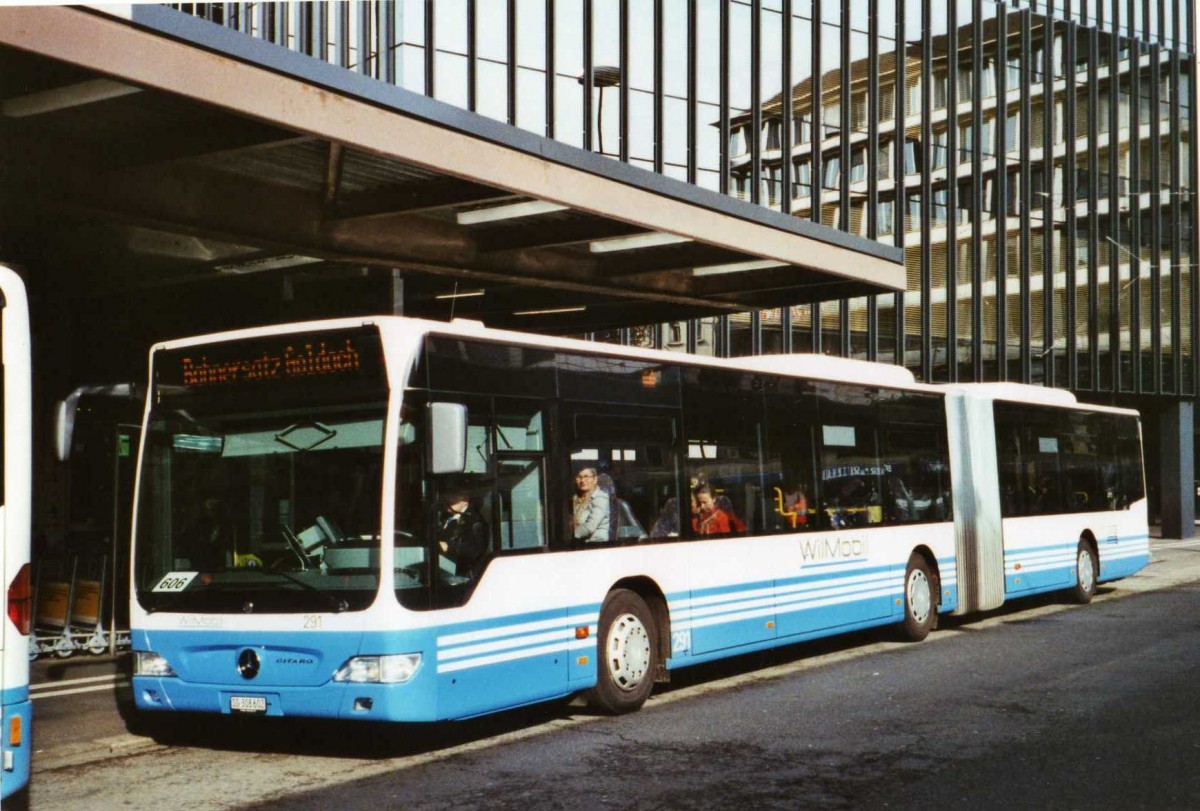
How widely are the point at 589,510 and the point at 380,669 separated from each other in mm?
2320

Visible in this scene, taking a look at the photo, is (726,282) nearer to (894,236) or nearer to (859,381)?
(859,381)

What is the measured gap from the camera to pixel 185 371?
915 centimetres

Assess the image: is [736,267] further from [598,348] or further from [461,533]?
[461,533]

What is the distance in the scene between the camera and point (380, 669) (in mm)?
8195

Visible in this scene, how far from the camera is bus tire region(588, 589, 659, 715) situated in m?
10.0

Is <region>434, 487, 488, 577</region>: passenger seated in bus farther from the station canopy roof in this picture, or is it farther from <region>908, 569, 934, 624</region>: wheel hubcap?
<region>908, 569, 934, 624</region>: wheel hubcap

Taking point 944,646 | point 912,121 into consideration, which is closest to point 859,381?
point 944,646

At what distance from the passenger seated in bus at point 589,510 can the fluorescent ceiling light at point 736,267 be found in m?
6.44

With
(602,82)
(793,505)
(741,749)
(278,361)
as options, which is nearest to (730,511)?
(793,505)

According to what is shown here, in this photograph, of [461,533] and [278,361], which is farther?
[278,361]

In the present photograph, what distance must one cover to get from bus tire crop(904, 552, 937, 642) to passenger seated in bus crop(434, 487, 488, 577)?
700cm

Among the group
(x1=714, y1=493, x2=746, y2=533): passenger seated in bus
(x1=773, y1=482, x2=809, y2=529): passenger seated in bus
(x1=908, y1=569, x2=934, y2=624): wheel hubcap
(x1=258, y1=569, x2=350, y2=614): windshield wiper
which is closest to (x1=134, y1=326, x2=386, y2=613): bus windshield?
(x1=258, y1=569, x2=350, y2=614): windshield wiper

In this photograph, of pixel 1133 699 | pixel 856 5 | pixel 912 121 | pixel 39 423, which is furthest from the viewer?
pixel 912 121

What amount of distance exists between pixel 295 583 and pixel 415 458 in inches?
40.9
